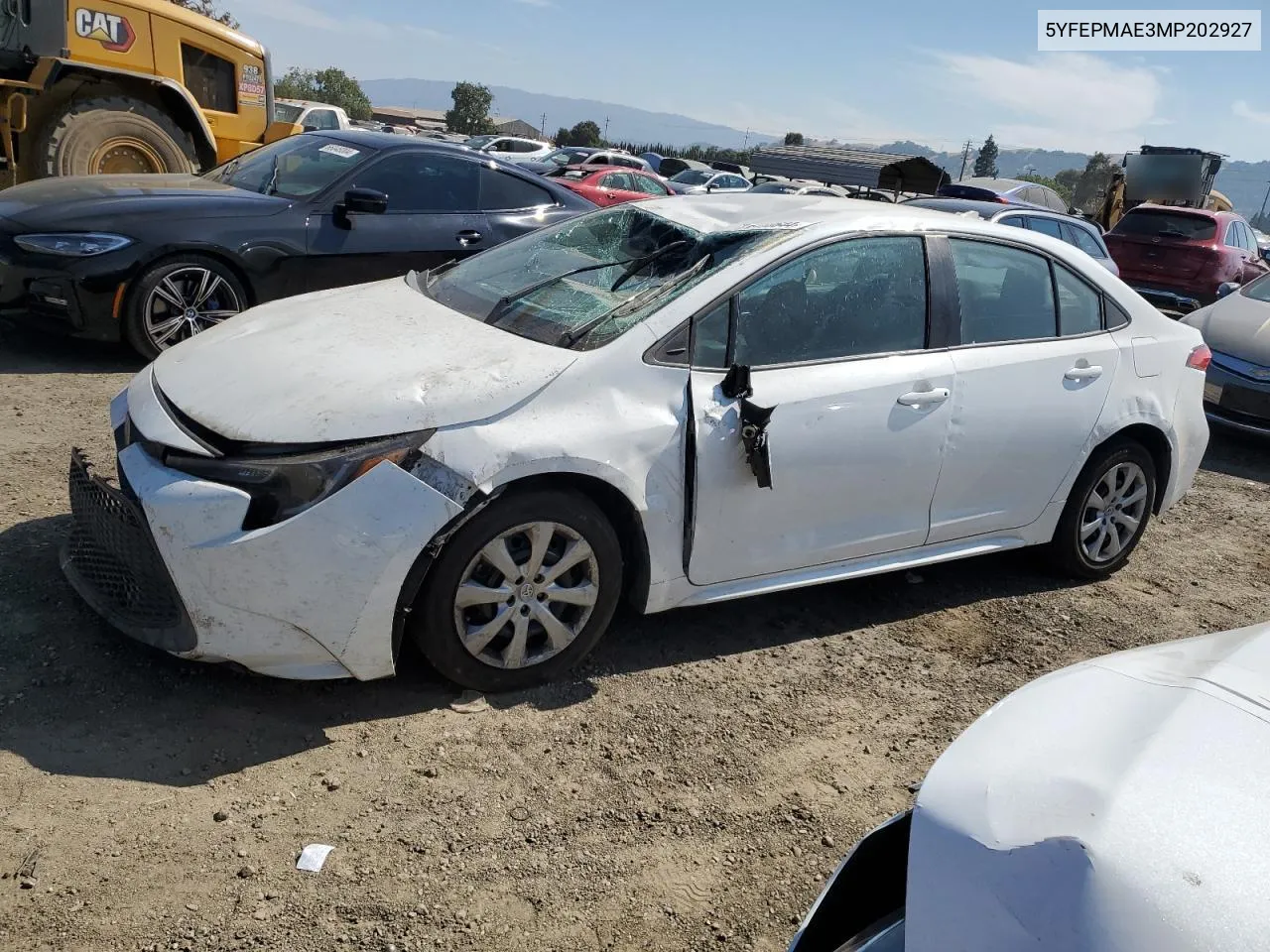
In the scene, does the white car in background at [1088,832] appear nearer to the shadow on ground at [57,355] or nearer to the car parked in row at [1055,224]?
the shadow on ground at [57,355]

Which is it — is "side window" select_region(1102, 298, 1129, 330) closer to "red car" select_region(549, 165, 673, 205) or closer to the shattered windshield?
the shattered windshield

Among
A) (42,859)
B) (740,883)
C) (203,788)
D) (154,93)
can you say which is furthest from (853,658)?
(154,93)

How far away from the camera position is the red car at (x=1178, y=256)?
12820 millimetres

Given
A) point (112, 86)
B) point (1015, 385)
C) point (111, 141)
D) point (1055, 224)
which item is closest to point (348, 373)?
point (1015, 385)

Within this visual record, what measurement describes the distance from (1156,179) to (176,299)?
2410 cm

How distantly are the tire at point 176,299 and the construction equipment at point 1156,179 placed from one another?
22595 millimetres

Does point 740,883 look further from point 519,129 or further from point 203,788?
point 519,129

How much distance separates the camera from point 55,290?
589cm

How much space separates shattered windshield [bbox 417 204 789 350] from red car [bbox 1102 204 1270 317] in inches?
427

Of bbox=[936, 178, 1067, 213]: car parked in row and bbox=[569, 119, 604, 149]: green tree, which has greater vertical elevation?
bbox=[569, 119, 604, 149]: green tree

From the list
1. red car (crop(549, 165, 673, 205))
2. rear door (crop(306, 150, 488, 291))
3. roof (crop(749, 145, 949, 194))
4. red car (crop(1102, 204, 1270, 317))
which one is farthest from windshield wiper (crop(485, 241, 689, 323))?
roof (crop(749, 145, 949, 194))

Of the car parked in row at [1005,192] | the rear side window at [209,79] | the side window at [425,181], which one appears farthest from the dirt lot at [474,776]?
the car parked in row at [1005,192]

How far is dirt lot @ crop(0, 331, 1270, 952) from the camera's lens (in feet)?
8.03

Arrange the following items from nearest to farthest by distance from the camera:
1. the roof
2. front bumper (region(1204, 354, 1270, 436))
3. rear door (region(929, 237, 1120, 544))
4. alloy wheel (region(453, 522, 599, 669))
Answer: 1. alloy wheel (region(453, 522, 599, 669))
2. rear door (region(929, 237, 1120, 544))
3. front bumper (region(1204, 354, 1270, 436))
4. the roof
